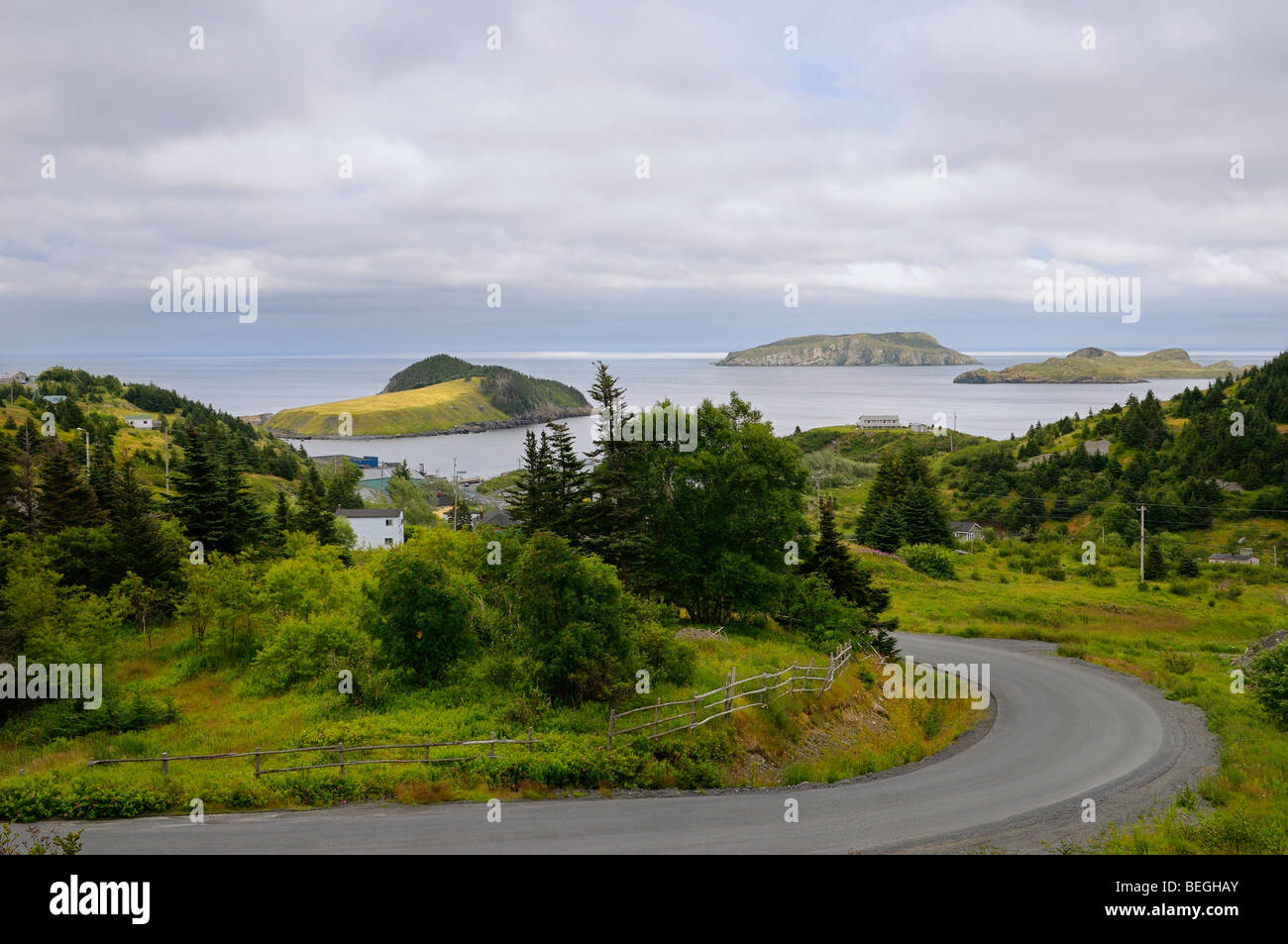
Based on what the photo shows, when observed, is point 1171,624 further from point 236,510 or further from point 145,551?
point 145,551

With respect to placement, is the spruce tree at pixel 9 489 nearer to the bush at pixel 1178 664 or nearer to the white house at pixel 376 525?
the white house at pixel 376 525

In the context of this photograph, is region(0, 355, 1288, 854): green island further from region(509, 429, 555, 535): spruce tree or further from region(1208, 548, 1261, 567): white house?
region(1208, 548, 1261, 567): white house

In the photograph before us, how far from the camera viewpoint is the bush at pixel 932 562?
2640 inches

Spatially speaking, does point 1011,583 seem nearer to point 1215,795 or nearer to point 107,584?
point 1215,795

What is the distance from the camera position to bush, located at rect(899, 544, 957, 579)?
67062 millimetres

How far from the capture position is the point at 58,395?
161000 millimetres

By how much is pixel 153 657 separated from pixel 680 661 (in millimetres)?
26572

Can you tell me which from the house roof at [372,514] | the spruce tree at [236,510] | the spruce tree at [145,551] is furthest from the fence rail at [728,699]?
the house roof at [372,514]

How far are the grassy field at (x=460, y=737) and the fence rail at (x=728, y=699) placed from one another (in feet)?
1.11

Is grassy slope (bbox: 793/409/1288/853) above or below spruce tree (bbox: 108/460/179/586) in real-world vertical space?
below

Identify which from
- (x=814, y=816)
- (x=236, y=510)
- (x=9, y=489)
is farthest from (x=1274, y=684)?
(x=9, y=489)

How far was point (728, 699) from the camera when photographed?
22609 mm

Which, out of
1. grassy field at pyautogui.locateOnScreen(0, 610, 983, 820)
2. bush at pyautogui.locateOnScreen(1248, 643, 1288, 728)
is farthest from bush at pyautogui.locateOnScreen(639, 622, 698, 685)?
bush at pyautogui.locateOnScreen(1248, 643, 1288, 728)

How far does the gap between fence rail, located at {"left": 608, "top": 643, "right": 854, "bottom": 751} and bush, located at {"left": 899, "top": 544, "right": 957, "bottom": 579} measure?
43078 millimetres
